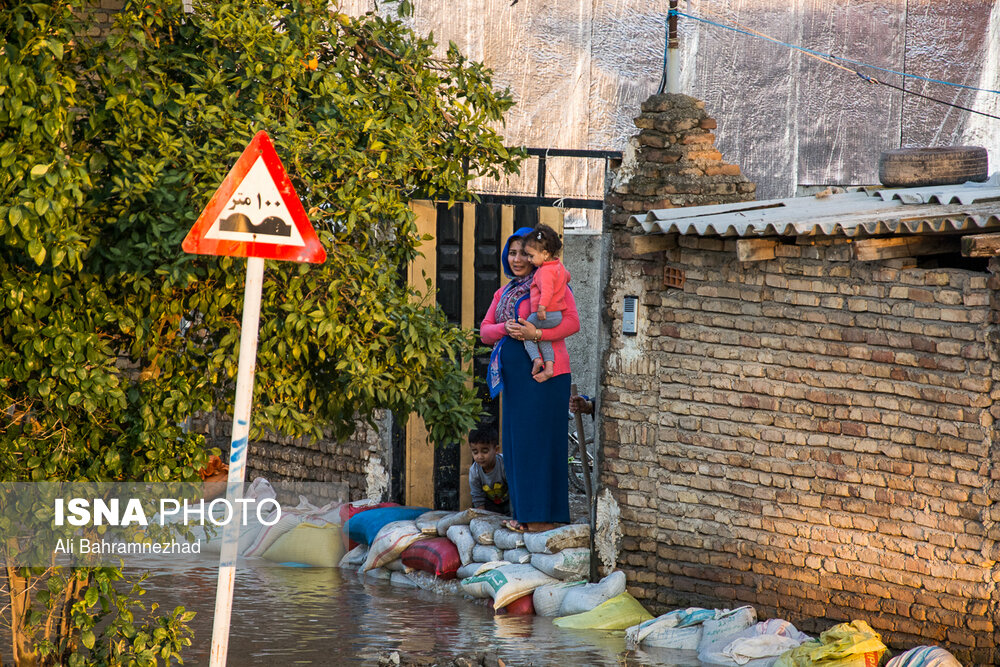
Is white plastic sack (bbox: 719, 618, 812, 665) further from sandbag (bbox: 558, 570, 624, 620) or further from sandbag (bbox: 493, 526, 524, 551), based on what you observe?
sandbag (bbox: 493, 526, 524, 551)

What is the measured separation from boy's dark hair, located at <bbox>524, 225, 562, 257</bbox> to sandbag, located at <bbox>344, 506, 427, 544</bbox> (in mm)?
2295

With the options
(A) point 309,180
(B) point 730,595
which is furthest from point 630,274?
(A) point 309,180

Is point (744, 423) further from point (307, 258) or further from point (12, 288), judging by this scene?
point (12, 288)

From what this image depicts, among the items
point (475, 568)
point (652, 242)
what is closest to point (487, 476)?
point (475, 568)

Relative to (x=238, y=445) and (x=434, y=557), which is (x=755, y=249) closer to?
(x=434, y=557)

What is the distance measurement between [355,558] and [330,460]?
3.74 ft

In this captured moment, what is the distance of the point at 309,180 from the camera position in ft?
16.0

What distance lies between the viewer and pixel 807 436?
6.58 meters

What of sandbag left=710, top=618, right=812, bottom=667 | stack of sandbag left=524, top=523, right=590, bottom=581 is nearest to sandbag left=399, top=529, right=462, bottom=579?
stack of sandbag left=524, top=523, right=590, bottom=581

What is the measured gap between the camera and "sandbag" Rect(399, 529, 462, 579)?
8.15 metres

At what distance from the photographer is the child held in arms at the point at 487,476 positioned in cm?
872

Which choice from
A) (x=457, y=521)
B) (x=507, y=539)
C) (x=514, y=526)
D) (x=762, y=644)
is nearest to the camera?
(x=762, y=644)

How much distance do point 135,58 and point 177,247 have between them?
2.40ft

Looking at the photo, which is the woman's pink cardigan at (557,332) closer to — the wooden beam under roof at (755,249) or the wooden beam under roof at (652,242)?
the wooden beam under roof at (652,242)
